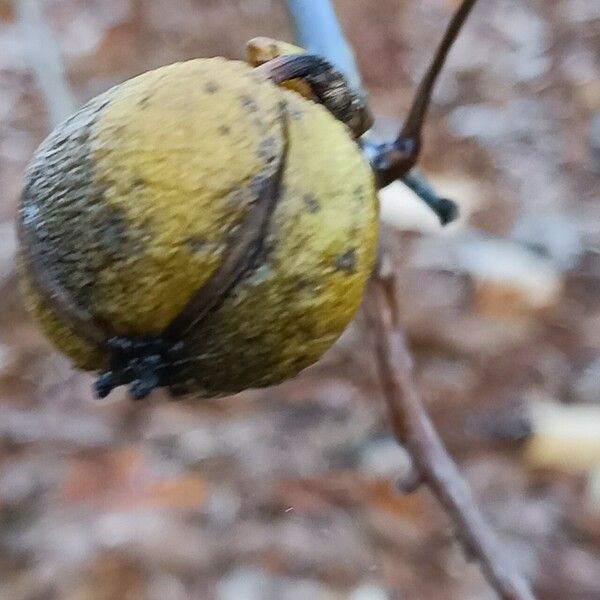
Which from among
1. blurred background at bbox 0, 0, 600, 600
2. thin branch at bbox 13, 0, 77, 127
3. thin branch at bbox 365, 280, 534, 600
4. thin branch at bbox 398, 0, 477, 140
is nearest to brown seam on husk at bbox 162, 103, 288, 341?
thin branch at bbox 398, 0, 477, 140

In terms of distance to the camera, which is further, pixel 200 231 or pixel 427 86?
pixel 427 86

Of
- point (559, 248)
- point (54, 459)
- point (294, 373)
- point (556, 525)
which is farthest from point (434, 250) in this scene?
point (294, 373)

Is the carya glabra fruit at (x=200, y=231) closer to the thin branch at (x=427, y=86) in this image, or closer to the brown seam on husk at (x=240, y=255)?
the brown seam on husk at (x=240, y=255)

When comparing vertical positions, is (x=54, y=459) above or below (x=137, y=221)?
below

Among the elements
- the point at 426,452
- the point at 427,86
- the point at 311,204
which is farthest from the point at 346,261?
the point at 426,452

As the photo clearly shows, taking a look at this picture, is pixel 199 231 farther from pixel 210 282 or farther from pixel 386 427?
pixel 386 427

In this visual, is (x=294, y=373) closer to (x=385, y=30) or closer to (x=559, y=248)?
(x=559, y=248)
